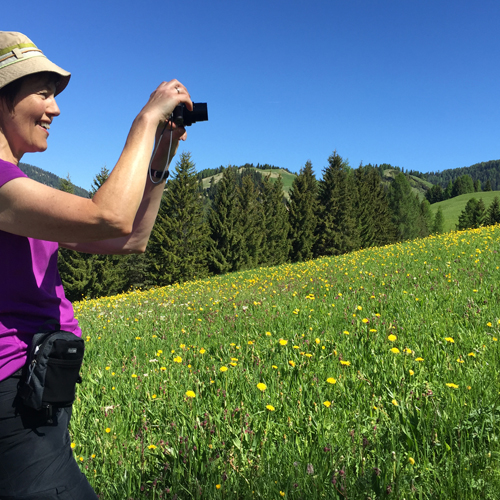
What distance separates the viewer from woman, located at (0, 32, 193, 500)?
1.14 m

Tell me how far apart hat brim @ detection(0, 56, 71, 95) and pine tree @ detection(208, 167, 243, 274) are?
34842 mm

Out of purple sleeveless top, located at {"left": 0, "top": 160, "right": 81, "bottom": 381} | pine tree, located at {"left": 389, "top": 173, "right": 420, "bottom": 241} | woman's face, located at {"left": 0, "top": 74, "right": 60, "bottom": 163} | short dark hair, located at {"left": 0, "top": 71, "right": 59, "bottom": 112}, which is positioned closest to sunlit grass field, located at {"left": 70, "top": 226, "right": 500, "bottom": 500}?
purple sleeveless top, located at {"left": 0, "top": 160, "right": 81, "bottom": 381}

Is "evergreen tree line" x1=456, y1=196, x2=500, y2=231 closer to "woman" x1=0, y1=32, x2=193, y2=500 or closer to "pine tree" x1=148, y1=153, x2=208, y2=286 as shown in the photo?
"pine tree" x1=148, y1=153, x2=208, y2=286

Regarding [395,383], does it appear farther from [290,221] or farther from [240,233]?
[290,221]

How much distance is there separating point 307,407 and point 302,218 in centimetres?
3971

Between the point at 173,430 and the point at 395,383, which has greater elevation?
the point at 395,383

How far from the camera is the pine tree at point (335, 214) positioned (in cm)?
4112

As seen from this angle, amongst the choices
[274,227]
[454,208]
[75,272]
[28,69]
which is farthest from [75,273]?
[454,208]

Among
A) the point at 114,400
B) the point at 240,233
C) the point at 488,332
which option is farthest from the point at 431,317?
the point at 240,233

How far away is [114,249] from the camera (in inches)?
78.4

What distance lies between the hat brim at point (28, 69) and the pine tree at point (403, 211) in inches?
2297

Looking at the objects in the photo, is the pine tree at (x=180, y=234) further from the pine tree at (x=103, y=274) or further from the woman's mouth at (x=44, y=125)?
the woman's mouth at (x=44, y=125)

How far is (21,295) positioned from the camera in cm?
135

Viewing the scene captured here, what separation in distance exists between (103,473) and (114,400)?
3.60 feet
